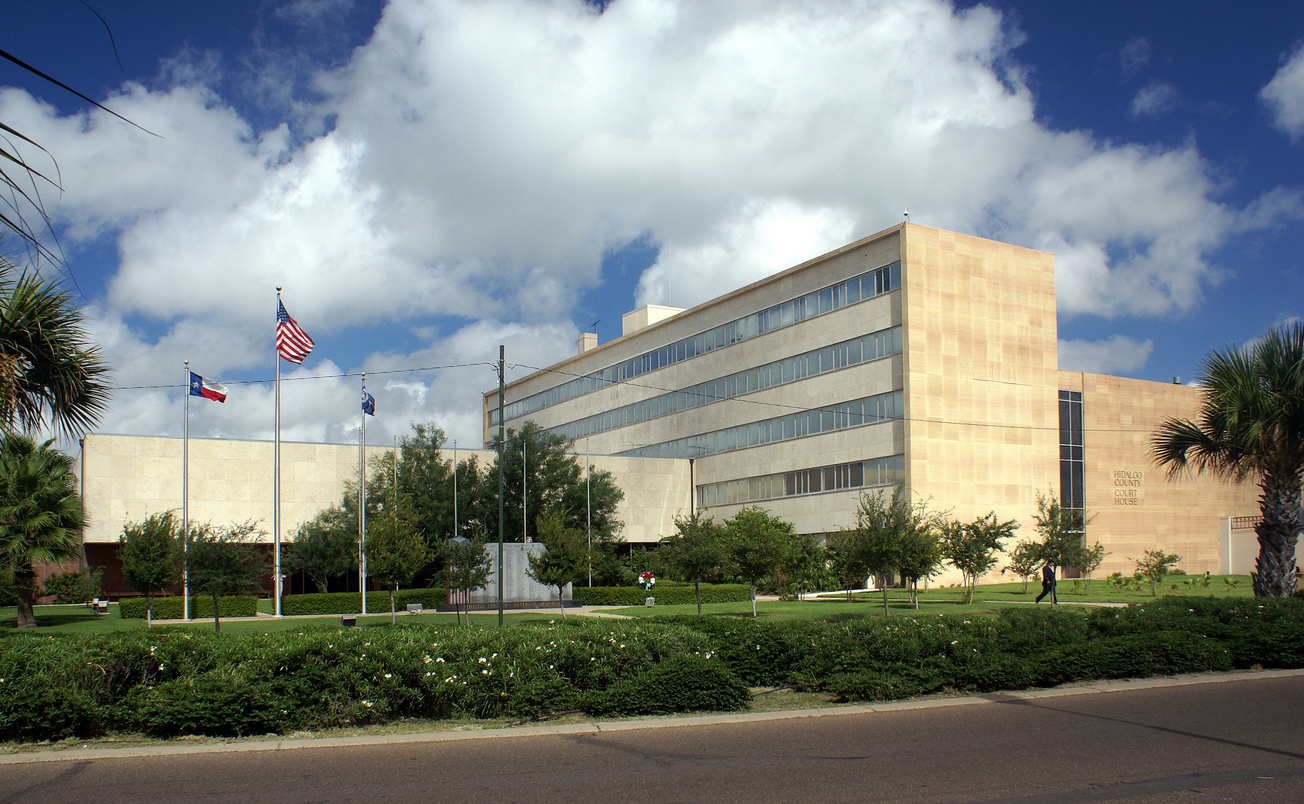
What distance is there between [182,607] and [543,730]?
113ft

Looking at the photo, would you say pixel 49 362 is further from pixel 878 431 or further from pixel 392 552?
pixel 878 431

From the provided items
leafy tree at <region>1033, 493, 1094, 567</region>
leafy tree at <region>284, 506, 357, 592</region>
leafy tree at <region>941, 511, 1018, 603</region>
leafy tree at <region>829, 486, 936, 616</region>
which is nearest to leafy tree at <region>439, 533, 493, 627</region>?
leafy tree at <region>829, 486, 936, 616</region>

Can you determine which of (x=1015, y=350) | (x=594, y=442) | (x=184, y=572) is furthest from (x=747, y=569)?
(x=594, y=442)

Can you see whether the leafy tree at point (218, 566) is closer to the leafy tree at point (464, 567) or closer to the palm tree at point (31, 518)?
the palm tree at point (31, 518)

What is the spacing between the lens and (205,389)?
35.0m

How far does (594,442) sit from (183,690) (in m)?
68.7

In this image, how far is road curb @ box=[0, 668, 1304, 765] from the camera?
8484 millimetres

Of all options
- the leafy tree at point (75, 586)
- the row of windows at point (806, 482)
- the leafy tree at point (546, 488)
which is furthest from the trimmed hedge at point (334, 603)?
the row of windows at point (806, 482)

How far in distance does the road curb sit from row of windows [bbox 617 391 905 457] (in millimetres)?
39836

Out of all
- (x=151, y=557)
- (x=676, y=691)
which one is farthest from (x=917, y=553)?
(x=151, y=557)

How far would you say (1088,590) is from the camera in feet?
138

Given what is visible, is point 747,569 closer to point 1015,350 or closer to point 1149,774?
point 1149,774

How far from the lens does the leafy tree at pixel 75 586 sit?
3984 cm

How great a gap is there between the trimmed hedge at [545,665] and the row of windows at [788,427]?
1507 inches
